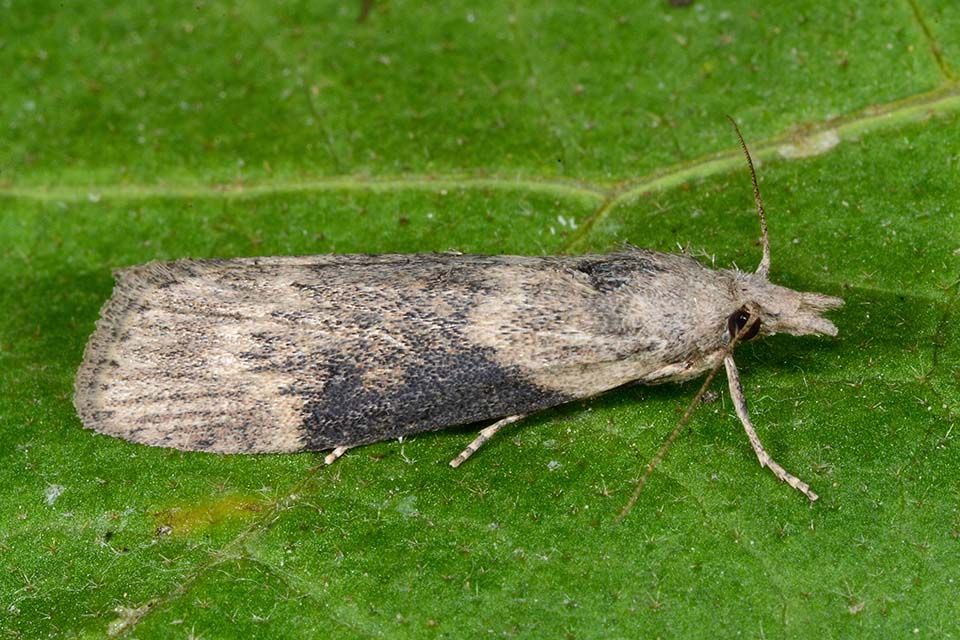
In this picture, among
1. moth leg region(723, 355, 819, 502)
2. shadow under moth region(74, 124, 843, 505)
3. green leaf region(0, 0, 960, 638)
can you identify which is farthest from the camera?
shadow under moth region(74, 124, 843, 505)

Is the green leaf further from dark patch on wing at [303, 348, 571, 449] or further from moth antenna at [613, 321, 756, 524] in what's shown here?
dark patch on wing at [303, 348, 571, 449]

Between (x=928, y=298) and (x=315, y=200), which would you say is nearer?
(x=928, y=298)

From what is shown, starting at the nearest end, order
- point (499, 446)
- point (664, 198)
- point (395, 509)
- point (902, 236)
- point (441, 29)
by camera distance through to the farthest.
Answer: point (395, 509) → point (499, 446) → point (902, 236) → point (664, 198) → point (441, 29)

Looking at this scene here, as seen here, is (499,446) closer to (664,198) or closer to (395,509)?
(395,509)

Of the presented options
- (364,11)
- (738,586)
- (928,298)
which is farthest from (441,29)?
(738,586)

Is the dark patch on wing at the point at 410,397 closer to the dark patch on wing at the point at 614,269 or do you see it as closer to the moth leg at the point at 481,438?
the moth leg at the point at 481,438

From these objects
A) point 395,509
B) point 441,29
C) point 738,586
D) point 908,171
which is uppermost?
point 441,29

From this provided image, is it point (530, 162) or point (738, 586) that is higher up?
point (530, 162)

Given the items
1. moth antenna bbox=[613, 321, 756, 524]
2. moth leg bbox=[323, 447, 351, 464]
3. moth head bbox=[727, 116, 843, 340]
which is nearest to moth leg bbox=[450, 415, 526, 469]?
moth leg bbox=[323, 447, 351, 464]

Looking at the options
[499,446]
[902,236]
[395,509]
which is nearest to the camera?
[395,509]
